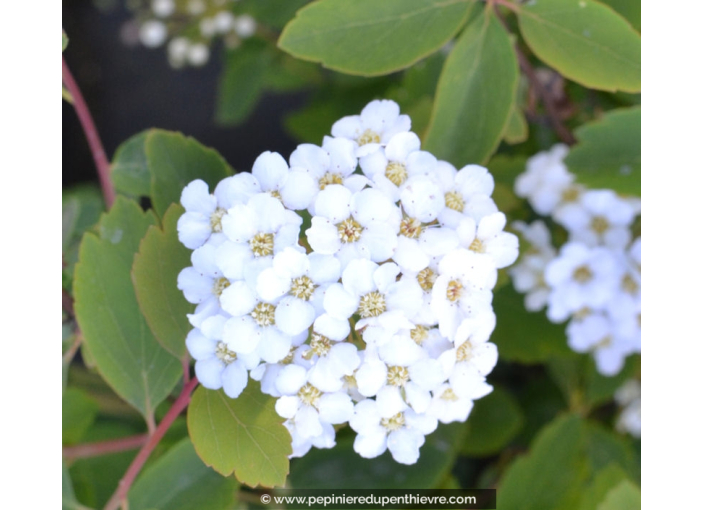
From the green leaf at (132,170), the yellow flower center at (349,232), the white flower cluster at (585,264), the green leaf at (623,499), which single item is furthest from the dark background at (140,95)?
the green leaf at (623,499)

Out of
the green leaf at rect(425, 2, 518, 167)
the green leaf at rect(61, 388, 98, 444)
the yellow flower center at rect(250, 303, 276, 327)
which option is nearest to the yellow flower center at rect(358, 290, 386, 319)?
the yellow flower center at rect(250, 303, 276, 327)

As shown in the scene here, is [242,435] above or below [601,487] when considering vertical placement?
above

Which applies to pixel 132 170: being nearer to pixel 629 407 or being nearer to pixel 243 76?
pixel 243 76

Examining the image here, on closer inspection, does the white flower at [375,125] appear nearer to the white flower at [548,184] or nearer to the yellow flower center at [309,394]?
the yellow flower center at [309,394]

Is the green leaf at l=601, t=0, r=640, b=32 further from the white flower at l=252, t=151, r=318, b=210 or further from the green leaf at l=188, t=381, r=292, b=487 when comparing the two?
the green leaf at l=188, t=381, r=292, b=487

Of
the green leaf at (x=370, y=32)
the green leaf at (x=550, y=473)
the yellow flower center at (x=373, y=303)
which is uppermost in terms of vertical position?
the green leaf at (x=370, y=32)

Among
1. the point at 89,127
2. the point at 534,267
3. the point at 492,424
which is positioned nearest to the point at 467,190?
the point at 534,267
